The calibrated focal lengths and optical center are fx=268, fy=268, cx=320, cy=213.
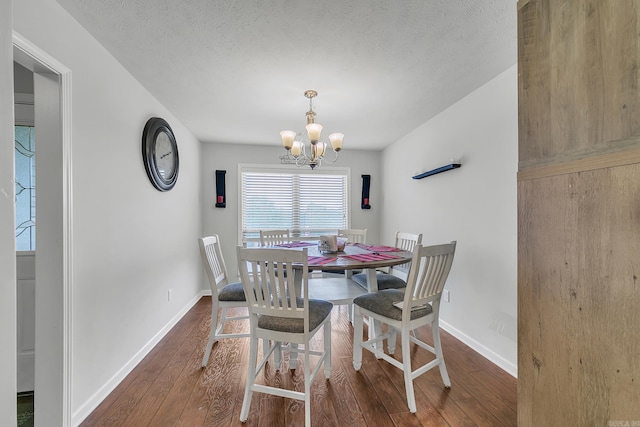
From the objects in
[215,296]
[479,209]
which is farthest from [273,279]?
[479,209]

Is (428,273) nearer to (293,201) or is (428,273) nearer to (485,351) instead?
(485,351)

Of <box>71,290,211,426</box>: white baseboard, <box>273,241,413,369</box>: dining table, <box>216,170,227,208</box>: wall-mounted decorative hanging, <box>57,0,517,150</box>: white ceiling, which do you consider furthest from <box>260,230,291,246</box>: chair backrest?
<box>57,0,517,150</box>: white ceiling

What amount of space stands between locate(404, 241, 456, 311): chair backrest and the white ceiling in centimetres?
131

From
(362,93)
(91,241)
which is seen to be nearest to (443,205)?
(362,93)

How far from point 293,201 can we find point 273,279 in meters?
2.96

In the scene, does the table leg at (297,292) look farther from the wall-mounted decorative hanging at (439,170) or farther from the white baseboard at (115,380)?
the wall-mounted decorative hanging at (439,170)

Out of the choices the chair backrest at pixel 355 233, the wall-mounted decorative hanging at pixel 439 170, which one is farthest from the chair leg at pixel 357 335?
the wall-mounted decorative hanging at pixel 439 170

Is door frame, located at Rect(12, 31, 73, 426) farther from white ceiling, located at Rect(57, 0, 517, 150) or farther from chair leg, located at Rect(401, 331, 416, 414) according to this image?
chair leg, located at Rect(401, 331, 416, 414)

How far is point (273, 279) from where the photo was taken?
151cm

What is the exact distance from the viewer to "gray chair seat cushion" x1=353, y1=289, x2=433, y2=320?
5.80 ft

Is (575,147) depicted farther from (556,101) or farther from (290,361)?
(290,361)

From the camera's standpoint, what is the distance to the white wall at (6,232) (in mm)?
634

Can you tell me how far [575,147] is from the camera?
2.24 feet

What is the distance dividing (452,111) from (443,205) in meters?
0.96
